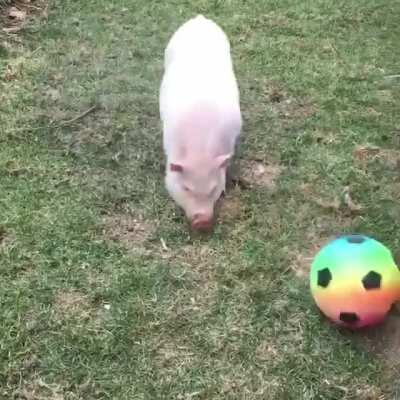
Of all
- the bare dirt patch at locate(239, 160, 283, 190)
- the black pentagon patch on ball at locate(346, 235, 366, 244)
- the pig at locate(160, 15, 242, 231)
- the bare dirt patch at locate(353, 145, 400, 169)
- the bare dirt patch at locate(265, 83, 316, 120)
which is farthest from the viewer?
the bare dirt patch at locate(265, 83, 316, 120)

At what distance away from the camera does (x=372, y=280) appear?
3.22 metres

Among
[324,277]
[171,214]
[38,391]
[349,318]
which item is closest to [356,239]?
[324,277]

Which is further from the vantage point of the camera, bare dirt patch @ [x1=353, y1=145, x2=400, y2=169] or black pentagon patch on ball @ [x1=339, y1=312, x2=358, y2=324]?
bare dirt patch @ [x1=353, y1=145, x2=400, y2=169]

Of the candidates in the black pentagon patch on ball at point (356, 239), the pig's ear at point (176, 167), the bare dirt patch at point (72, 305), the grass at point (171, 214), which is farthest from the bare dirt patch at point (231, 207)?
the bare dirt patch at point (72, 305)

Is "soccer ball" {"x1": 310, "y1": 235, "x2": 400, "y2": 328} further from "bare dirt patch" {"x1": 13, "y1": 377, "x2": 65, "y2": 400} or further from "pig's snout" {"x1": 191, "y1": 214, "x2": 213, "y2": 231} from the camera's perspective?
"bare dirt patch" {"x1": 13, "y1": 377, "x2": 65, "y2": 400}

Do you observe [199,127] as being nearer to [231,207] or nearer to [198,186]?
[198,186]

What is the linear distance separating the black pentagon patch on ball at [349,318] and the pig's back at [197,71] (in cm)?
161

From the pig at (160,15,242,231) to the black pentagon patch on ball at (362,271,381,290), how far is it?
105cm

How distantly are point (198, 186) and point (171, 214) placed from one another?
0.73 feet

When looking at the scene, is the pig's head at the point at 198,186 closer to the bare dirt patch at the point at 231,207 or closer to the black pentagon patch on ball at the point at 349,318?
the bare dirt patch at the point at 231,207

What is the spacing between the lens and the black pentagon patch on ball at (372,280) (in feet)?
10.5

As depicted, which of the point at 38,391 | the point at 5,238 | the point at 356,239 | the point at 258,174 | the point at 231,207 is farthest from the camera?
the point at 258,174

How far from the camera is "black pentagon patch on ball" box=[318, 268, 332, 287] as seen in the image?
3.29 meters

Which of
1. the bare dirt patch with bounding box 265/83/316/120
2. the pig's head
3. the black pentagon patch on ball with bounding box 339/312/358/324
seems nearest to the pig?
the pig's head
